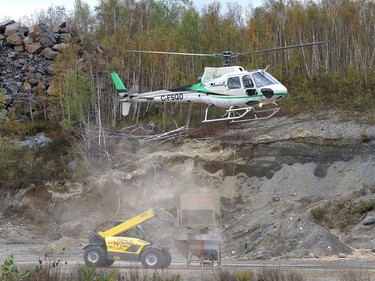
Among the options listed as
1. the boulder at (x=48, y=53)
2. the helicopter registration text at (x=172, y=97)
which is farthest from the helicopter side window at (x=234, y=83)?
the boulder at (x=48, y=53)

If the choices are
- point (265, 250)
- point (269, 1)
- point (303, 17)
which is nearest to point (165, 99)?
point (265, 250)

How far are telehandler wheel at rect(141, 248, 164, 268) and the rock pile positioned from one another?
27.0 meters

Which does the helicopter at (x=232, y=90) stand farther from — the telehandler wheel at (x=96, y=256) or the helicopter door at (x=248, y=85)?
the telehandler wheel at (x=96, y=256)

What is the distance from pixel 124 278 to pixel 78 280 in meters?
1.18

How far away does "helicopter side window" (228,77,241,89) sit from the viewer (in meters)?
28.9

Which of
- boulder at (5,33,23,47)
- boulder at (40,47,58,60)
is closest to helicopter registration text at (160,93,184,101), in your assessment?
boulder at (40,47,58,60)

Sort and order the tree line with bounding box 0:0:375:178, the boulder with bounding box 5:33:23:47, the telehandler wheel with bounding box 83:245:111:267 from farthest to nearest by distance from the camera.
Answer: the boulder with bounding box 5:33:23:47 → the tree line with bounding box 0:0:375:178 → the telehandler wheel with bounding box 83:245:111:267

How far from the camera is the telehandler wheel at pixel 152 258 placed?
19.4 metres

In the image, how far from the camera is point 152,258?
19469 mm

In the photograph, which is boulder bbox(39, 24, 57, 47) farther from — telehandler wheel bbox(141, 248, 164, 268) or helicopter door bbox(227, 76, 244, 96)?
telehandler wheel bbox(141, 248, 164, 268)

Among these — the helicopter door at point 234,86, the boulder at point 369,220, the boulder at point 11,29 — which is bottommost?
the boulder at point 369,220

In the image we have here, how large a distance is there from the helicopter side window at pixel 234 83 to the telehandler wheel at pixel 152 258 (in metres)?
11.4

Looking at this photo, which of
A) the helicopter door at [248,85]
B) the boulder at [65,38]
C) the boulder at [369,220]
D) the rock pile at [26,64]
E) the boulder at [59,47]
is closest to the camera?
the boulder at [369,220]

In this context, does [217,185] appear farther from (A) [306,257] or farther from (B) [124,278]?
(B) [124,278]
